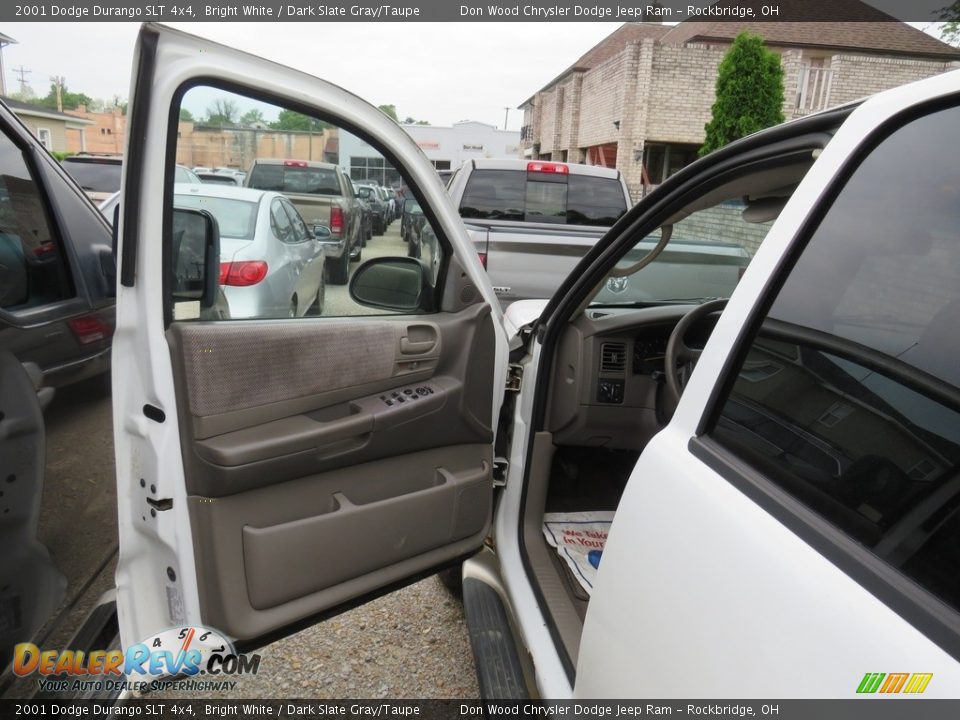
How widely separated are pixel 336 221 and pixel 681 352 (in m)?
1.47

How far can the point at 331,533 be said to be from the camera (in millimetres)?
2105

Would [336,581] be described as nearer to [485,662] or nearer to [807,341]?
[485,662]

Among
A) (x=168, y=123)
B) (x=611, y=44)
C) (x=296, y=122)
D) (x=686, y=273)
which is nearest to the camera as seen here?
(x=168, y=123)

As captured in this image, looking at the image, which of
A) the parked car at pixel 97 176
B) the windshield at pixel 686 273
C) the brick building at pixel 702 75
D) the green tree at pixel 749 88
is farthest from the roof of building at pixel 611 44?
the windshield at pixel 686 273

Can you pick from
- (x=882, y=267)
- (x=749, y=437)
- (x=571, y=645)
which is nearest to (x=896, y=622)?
(x=749, y=437)

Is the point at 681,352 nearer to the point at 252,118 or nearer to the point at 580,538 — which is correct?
the point at 580,538

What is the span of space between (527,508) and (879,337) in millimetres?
1718

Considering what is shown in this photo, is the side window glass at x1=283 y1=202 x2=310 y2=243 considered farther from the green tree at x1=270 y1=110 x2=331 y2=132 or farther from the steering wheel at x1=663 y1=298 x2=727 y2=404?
the steering wheel at x1=663 y1=298 x2=727 y2=404

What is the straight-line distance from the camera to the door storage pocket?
1997 mm

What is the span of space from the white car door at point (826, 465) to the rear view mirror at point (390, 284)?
46.5 inches

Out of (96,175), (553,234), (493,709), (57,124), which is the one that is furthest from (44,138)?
(493,709)

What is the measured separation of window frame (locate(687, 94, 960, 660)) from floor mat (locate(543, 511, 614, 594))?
50.1 inches

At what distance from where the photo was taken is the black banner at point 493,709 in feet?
2.91

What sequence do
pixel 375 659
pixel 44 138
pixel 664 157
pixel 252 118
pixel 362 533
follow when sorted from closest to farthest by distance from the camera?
pixel 252 118 → pixel 362 533 → pixel 375 659 → pixel 44 138 → pixel 664 157
